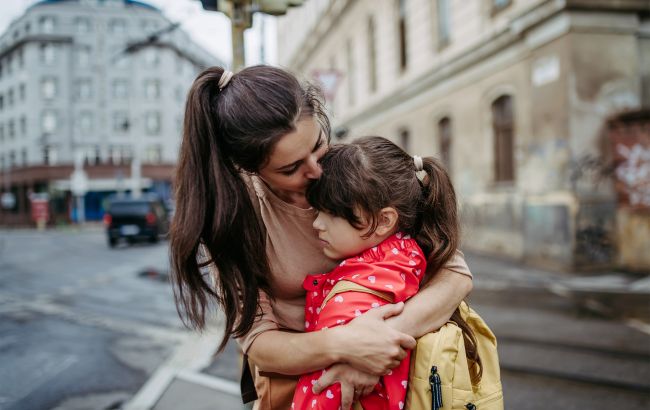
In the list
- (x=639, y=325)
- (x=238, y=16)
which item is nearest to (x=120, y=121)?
(x=639, y=325)

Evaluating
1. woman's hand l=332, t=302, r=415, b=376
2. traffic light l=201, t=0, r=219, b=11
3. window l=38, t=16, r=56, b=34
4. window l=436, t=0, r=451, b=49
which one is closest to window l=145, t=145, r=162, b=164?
window l=38, t=16, r=56, b=34

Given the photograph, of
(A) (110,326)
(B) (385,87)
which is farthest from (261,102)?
(B) (385,87)

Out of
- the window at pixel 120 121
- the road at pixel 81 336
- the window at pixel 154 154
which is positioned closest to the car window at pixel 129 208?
the road at pixel 81 336

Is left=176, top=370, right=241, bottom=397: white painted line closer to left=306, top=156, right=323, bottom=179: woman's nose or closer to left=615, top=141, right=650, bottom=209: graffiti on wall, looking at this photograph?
left=306, top=156, right=323, bottom=179: woman's nose

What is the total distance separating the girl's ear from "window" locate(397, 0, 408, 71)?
15.3 meters

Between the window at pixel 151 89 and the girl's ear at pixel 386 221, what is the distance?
48.0 meters

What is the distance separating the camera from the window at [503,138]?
446 inches

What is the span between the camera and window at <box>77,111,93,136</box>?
43.7 m

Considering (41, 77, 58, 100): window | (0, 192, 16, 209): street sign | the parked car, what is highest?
(41, 77, 58, 100): window

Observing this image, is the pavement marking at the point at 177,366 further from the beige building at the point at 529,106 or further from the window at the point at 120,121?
the window at the point at 120,121

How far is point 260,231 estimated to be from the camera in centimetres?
152

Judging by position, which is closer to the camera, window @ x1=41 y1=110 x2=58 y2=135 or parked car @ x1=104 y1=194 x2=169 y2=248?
parked car @ x1=104 y1=194 x2=169 y2=248

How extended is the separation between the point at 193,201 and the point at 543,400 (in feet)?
10.7

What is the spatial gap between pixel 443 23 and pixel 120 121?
38565 millimetres
